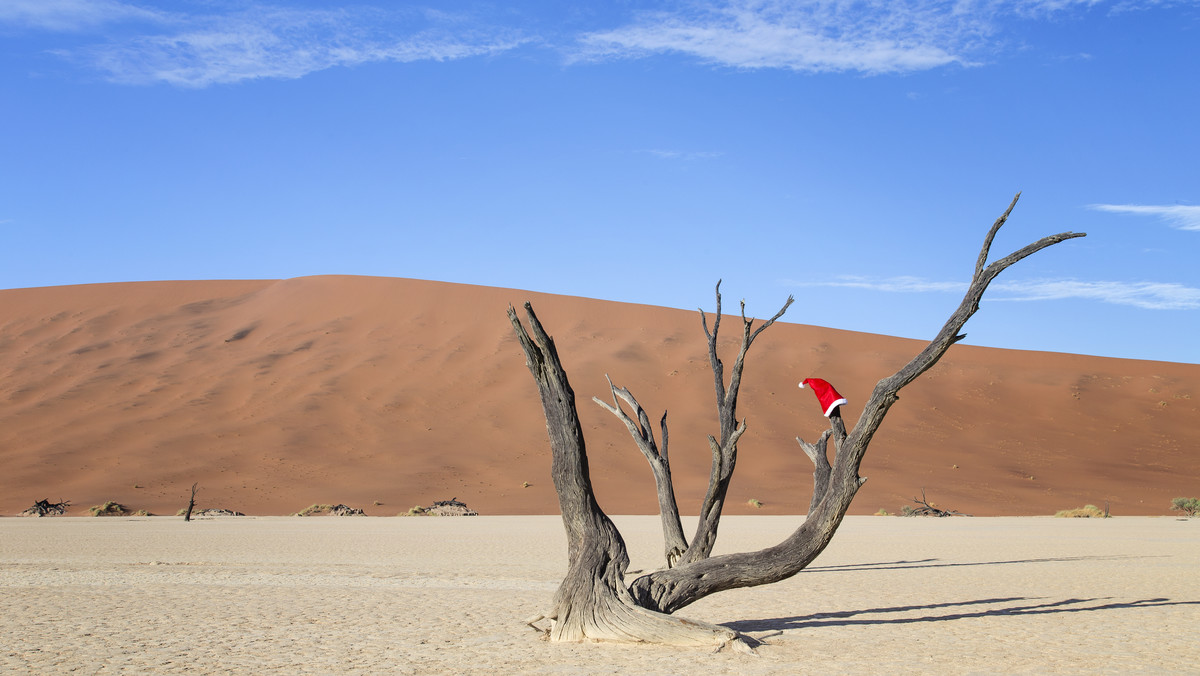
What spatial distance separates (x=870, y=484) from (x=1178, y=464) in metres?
15.3

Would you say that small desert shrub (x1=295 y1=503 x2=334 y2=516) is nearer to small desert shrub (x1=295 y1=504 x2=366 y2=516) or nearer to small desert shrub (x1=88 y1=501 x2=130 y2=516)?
small desert shrub (x1=295 y1=504 x2=366 y2=516)

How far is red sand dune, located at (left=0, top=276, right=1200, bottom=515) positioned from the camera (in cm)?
3269

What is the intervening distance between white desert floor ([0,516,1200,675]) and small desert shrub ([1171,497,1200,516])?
44.3 ft

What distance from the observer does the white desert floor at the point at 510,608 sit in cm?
667

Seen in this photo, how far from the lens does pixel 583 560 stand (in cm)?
726

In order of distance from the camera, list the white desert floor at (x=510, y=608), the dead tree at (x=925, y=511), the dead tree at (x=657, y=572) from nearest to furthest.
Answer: the white desert floor at (x=510, y=608), the dead tree at (x=657, y=572), the dead tree at (x=925, y=511)

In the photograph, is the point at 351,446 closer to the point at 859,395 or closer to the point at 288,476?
the point at 288,476

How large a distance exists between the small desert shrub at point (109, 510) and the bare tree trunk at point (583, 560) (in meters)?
24.8

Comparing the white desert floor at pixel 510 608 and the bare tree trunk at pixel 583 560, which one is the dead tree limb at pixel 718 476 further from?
the bare tree trunk at pixel 583 560

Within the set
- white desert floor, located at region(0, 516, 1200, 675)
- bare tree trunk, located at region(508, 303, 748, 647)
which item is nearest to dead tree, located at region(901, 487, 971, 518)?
white desert floor, located at region(0, 516, 1200, 675)

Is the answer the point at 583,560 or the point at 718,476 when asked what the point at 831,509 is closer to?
the point at 583,560

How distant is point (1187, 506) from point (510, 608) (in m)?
30.1

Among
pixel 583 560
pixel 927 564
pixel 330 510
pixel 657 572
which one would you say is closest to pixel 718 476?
pixel 657 572

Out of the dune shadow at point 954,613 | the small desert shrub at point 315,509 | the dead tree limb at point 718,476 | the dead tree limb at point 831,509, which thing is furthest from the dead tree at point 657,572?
the small desert shrub at point 315,509
